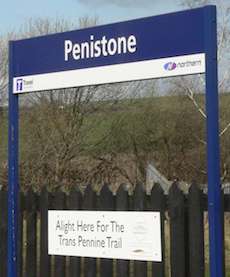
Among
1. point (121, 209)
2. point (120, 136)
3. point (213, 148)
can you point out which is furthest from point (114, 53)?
point (120, 136)

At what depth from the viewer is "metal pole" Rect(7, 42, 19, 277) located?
6102mm

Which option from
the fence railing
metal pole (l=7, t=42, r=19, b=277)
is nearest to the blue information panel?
metal pole (l=7, t=42, r=19, b=277)

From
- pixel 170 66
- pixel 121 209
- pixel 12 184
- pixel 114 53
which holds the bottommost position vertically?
pixel 121 209

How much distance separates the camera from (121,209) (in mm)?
5762

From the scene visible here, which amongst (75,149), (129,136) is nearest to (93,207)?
(75,149)

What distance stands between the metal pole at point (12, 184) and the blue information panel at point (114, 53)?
0.56 feet

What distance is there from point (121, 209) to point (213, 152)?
3.71ft

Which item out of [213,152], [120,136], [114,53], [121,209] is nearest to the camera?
[213,152]

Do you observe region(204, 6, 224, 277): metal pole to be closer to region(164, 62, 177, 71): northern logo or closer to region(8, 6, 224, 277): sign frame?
region(8, 6, 224, 277): sign frame

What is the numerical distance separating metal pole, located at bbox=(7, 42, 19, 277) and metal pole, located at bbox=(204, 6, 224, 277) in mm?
1937

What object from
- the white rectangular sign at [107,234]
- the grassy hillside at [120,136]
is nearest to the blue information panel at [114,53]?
the white rectangular sign at [107,234]

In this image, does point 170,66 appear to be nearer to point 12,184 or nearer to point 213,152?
point 213,152

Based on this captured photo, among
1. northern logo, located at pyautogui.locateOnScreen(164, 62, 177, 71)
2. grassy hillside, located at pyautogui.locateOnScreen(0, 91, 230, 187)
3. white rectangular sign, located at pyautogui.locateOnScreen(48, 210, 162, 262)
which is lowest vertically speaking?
white rectangular sign, located at pyautogui.locateOnScreen(48, 210, 162, 262)

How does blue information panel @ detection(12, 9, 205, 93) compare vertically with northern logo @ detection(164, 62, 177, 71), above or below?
above
